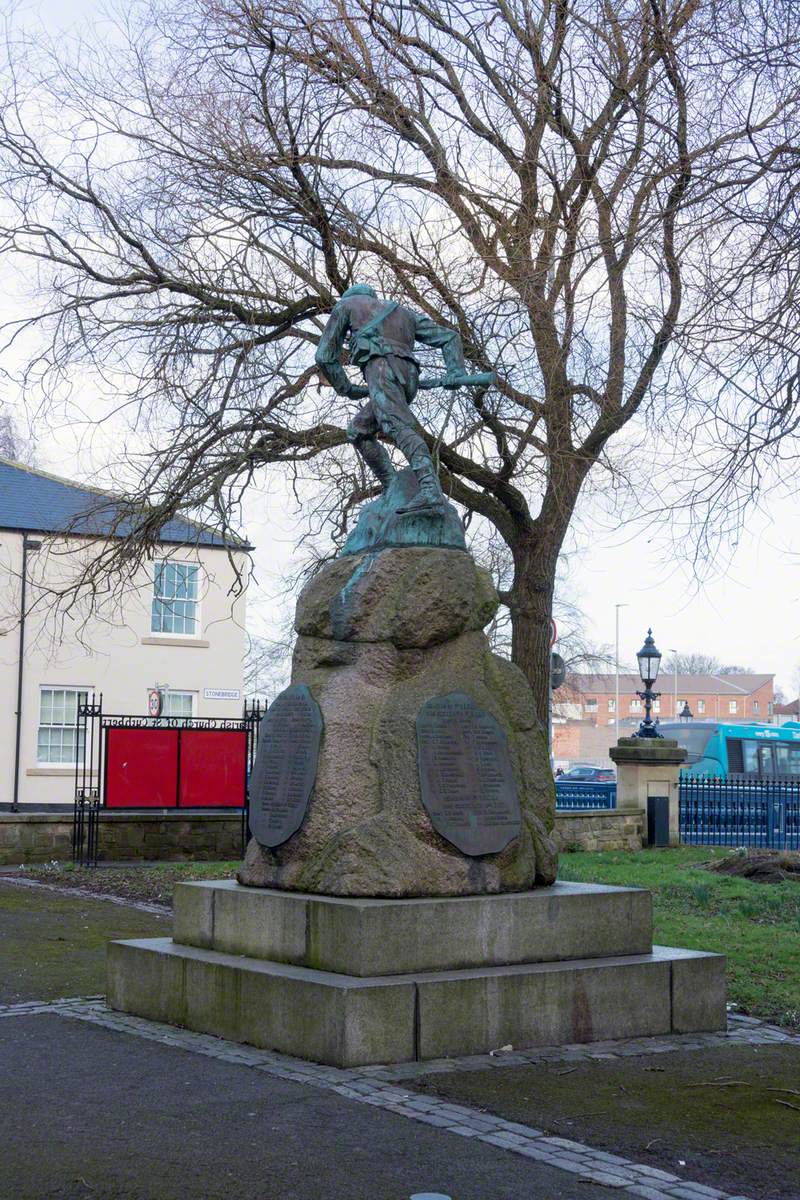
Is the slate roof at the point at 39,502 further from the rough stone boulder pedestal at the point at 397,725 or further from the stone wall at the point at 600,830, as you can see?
the rough stone boulder pedestal at the point at 397,725

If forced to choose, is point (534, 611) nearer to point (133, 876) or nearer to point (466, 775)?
point (133, 876)

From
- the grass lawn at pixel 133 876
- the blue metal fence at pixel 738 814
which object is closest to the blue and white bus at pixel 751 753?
the blue metal fence at pixel 738 814

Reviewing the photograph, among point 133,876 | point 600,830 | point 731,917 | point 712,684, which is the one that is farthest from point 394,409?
point 712,684

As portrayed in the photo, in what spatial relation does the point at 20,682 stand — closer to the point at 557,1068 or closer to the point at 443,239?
the point at 443,239

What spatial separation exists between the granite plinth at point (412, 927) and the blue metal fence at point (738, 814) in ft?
57.5

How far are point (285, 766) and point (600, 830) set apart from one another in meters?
15.3

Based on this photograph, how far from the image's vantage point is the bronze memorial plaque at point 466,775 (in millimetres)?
7770

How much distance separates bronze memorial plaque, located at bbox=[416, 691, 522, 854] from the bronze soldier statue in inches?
51.4

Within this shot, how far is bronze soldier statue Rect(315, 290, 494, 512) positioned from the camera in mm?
8602

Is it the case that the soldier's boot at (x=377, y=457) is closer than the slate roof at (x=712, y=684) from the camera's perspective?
Yes

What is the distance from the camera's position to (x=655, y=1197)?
4.92m

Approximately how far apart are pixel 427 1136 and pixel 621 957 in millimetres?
2671

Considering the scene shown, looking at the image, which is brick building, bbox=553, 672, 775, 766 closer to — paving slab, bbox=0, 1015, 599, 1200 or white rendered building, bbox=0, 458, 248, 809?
white rendered building, bbox=0, 458, 248, 809

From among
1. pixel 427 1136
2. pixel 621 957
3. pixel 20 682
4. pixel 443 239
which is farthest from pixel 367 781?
pixel 20 682
